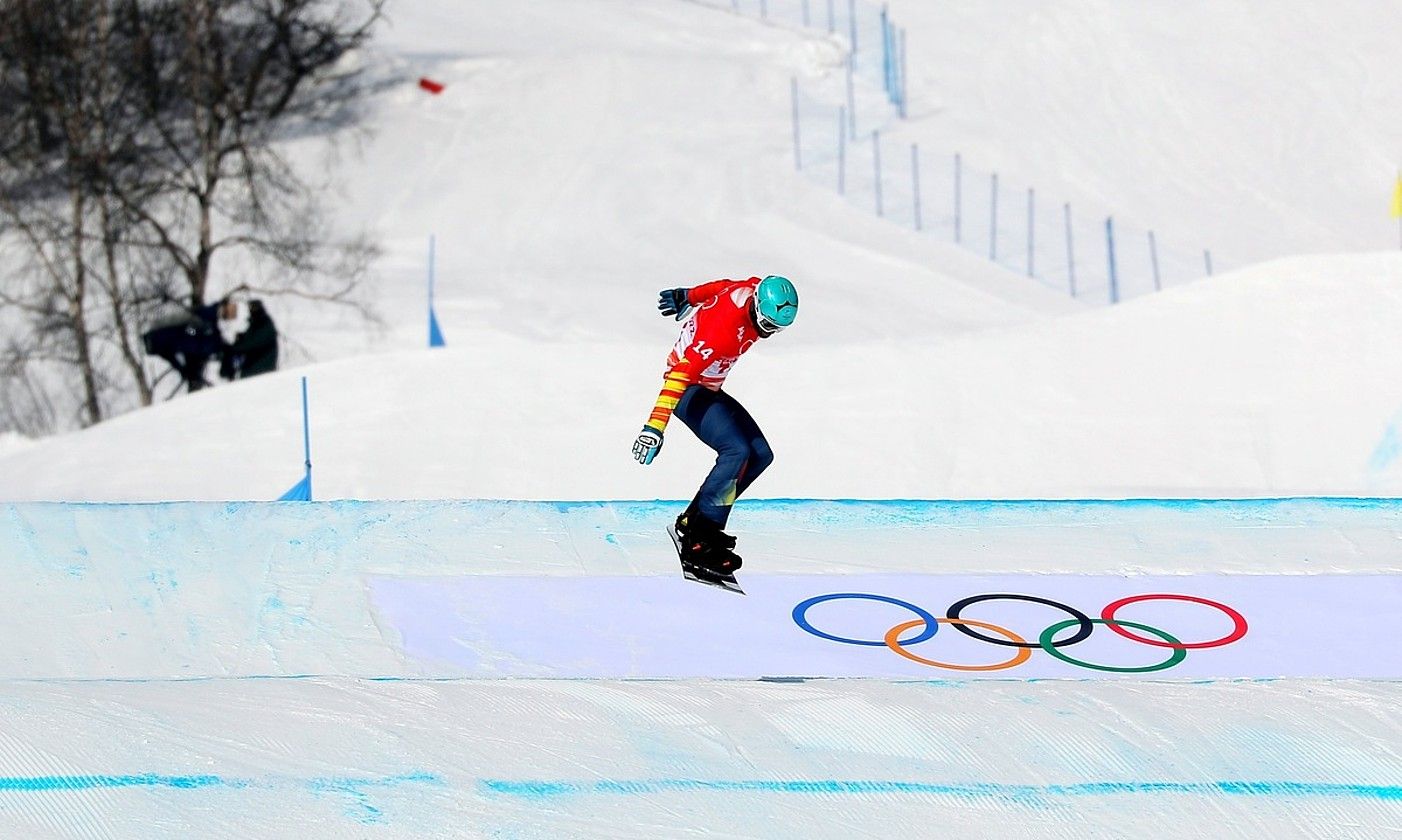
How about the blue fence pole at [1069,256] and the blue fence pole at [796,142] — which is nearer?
the blue fence pole at [1069,256]

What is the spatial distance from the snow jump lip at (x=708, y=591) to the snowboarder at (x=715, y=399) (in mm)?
261

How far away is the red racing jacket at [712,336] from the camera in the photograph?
7.80 metres

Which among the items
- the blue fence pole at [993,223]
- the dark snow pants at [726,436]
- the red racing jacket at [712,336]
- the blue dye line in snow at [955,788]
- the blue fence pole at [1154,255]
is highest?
the blue fence pole at [993,223]

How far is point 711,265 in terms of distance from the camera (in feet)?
85.8

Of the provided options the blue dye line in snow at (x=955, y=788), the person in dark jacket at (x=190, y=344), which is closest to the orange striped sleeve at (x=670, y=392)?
the blue dye line in snow at (x=955, y=788)

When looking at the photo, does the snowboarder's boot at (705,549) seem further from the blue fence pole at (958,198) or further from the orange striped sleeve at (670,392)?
the blue fence pole at (958,198)

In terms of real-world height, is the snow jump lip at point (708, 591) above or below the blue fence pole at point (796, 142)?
below

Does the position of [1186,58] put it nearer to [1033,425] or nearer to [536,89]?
[536,89]

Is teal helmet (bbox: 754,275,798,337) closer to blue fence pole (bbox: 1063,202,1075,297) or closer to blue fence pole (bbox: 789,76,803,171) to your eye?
blue fence pole (bbox: 1063,202,1075,297)

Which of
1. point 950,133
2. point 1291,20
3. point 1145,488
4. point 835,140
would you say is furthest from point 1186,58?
point 1145,488

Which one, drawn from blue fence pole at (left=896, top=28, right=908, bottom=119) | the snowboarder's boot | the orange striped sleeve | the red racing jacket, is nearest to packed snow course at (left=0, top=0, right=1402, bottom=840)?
the snowboarder's boot

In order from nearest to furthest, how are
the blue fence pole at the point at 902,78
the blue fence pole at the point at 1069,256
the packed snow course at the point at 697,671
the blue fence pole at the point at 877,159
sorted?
the packed snow course at the point at 697,671 → the blue fence pole at the point at 1069,256 → the blue fence pole at the point at 877,159 → the blue fence pole at the point at 902,78

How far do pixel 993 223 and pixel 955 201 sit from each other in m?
1.12

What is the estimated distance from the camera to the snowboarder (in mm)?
7625
